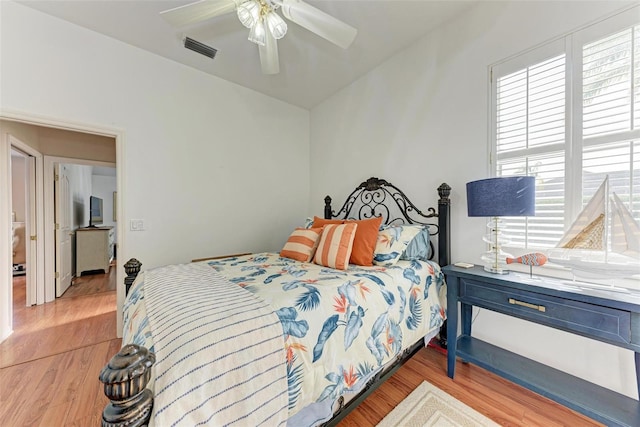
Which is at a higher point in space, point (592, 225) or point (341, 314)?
point (592, 225)

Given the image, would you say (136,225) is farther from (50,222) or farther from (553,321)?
(553,321)

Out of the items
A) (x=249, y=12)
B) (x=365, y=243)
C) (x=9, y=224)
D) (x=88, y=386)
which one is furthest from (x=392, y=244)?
(x=9, y=224)

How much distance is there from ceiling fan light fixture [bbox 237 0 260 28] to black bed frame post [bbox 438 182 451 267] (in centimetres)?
191

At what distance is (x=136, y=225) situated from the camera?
8.27ft

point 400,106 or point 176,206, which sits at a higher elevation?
point 400,106

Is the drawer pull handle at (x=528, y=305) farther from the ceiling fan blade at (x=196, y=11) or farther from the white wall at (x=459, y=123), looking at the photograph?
the ceiling fan blade at (x=196, y=11)

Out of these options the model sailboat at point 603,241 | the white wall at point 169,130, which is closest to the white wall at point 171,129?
the white wall at point 169,130

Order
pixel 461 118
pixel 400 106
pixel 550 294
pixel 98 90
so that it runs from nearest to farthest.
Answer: pixel 550 294
pixel 461 118
pixel 98 90
pixel 400 106

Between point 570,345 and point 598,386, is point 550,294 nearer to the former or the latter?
point 570,345

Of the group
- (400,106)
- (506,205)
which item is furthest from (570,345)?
(400,106)

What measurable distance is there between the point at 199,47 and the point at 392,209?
8.48 ft

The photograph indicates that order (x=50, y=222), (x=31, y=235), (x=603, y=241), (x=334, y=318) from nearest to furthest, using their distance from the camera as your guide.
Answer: (x=334, y=318) → (x=603, y=241) → (x=31, y=235) → (x=50, y=222)

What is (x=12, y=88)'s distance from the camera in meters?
1.99

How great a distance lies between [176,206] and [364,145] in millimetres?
2292
